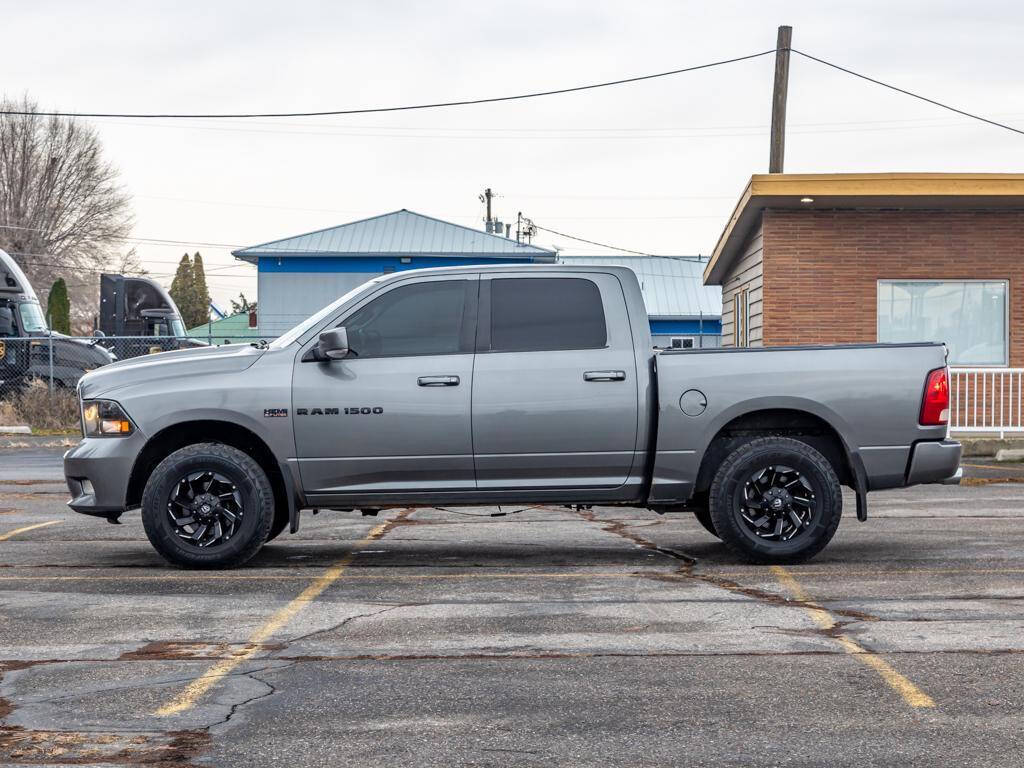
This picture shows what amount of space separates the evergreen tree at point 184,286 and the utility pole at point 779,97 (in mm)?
62976

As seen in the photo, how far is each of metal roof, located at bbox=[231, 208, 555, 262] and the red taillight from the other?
37.0 metres

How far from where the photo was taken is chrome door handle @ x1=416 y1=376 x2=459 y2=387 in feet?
27.9

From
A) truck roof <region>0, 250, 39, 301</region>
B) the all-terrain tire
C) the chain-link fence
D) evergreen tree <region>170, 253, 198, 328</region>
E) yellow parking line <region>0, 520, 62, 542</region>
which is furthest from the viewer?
evergreen tree <region>170, 253, 198, 328</region>

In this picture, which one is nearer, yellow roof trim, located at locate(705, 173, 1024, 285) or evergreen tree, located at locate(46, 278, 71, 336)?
yellow roof trim, located at locate(705, 173, 1024, 285)

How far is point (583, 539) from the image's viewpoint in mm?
10164

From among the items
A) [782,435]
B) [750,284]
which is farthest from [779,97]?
[782,435]

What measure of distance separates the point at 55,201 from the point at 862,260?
5456cm

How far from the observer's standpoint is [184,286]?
280ft

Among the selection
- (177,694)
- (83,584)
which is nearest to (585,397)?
(83,584)

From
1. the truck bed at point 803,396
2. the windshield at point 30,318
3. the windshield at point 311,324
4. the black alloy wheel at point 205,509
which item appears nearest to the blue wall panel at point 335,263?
the windshield at point 30,318

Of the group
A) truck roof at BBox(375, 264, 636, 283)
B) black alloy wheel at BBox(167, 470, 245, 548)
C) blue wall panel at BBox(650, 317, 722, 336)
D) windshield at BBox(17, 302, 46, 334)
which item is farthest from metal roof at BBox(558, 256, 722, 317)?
black alloy wheel at BBox(167, 470, 245, 548)

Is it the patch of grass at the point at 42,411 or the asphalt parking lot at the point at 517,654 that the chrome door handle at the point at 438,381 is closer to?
the asphalt parking lot at the point at 517,654

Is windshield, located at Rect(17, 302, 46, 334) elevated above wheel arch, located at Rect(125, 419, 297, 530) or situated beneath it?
elevated above

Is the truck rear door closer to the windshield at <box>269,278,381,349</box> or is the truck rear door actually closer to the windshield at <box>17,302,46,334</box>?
the windshield at <box>269,278,381,349</box>
